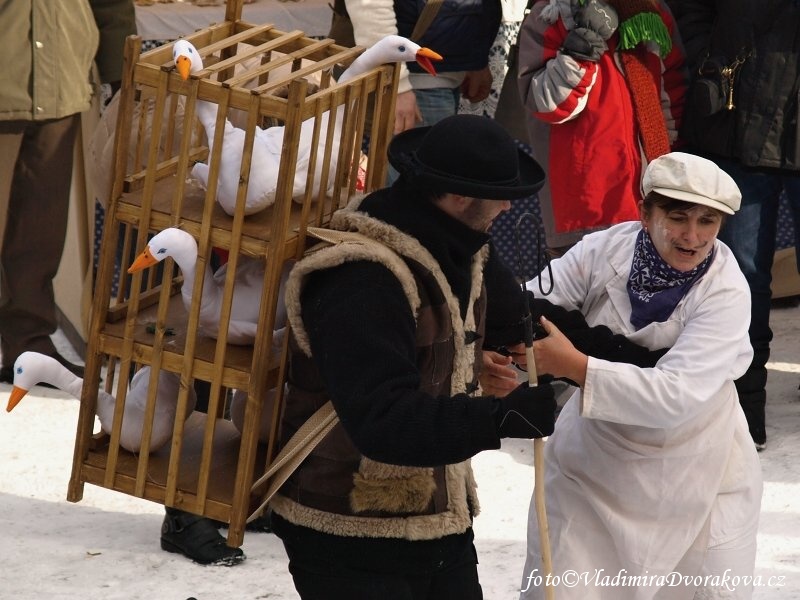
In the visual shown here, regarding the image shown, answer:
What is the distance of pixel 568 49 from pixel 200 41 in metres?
2.13

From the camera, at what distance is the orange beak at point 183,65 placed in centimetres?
289

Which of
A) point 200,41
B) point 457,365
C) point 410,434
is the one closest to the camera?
point 410,434

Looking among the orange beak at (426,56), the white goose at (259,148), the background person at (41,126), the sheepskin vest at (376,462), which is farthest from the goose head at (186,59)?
the background person at (41,126)

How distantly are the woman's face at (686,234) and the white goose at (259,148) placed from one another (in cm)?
77

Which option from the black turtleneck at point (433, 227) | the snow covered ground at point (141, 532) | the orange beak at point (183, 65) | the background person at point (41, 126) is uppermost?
the orange beak at point (183, 65)

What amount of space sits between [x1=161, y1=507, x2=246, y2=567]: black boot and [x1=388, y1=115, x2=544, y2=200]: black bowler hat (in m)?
2.03

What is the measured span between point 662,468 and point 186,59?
158 centimetres

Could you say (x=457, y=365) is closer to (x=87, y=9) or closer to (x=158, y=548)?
(x=158, y=548)

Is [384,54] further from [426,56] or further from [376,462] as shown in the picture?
[376,462]

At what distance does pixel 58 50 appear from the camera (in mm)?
5367

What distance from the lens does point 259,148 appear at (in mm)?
3041

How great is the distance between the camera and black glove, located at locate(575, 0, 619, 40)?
509cm

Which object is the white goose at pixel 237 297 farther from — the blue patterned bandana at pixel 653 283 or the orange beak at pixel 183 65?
the blue patterned bandana at pixel 653 283

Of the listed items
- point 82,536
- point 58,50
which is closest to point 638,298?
point 82,536
